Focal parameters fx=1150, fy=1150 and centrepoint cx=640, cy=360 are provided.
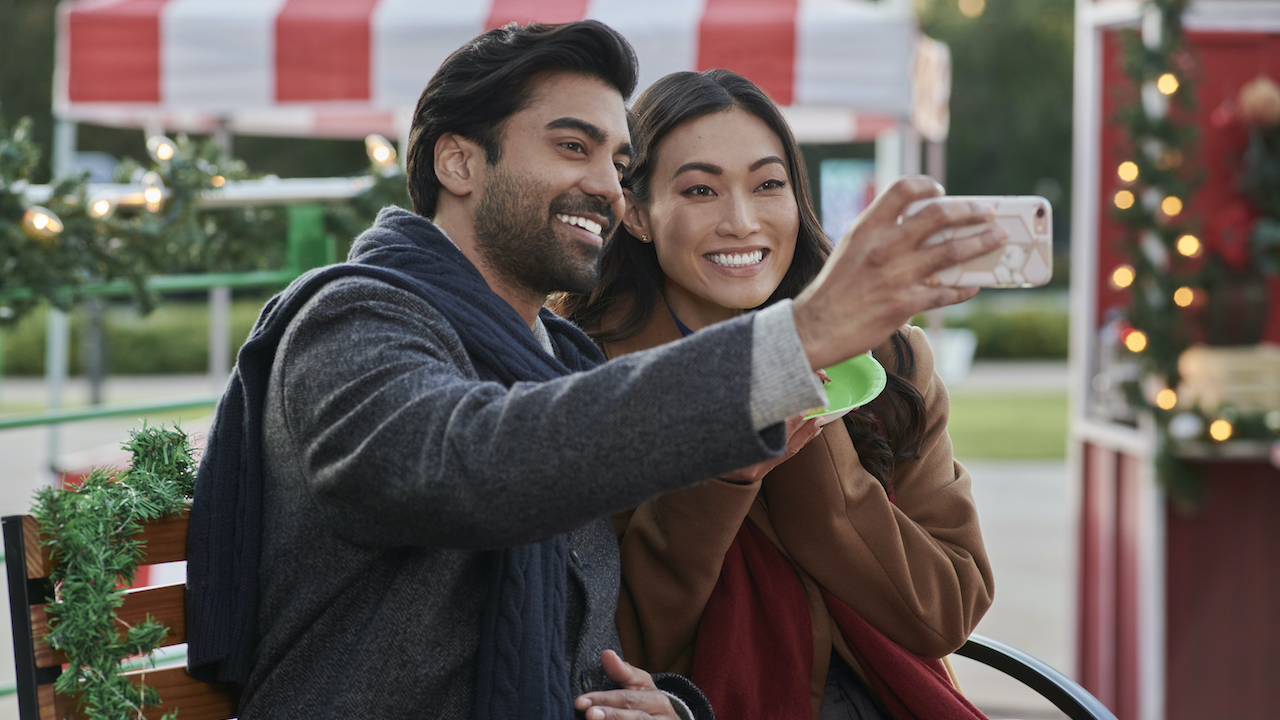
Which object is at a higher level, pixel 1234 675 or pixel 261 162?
pixel 261 162

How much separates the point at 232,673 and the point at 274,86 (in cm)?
345

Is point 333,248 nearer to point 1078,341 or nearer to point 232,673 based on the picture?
point 232,673

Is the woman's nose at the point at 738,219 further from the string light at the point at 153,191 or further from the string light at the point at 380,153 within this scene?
the string light at the point at 153,191

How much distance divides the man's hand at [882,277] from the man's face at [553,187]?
56 centimetres

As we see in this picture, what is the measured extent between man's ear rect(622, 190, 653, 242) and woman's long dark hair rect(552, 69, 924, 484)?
2cm

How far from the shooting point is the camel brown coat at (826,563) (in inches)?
78.0

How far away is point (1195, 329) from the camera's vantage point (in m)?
4.22

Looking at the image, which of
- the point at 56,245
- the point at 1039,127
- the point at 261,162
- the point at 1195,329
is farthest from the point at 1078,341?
the point at 1039,127

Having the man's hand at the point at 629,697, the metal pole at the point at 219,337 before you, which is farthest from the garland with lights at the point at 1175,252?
the metal pole at the point at 219,337

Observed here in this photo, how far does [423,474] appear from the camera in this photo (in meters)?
1.20

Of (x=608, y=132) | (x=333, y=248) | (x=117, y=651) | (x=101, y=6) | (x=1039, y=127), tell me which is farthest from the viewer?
(x=1039, y=127)

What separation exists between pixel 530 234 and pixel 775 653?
887 mm

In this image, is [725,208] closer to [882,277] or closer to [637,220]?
[637,220]

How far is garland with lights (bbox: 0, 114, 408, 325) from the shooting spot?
3.17m
